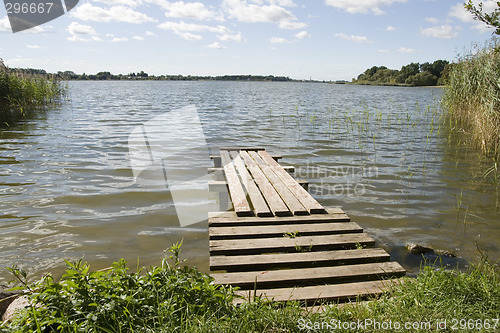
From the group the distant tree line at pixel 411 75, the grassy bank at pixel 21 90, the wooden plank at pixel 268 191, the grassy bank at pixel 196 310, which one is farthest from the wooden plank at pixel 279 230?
the distant tree line at pixel 411 75

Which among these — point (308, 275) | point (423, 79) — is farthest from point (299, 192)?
point (423, 79)

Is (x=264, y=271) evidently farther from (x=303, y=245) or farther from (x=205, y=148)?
(x=205, y=148)

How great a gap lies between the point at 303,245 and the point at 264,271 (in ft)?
2.24

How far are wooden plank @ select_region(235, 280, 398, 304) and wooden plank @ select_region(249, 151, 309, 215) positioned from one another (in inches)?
67.3

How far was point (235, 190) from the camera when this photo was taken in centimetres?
577

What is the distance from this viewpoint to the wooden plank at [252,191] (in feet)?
16.1

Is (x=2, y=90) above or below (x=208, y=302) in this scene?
above

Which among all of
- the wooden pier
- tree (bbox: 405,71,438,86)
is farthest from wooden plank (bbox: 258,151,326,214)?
tree (bbox: 405,71,438,86)

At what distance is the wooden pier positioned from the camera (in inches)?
130

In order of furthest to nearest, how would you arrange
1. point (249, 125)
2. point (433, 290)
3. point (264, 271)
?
point (249, 125) → point (264, 271) → point (433, 290)

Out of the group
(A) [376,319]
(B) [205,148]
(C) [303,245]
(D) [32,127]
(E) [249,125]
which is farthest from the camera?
(E) [249,125]

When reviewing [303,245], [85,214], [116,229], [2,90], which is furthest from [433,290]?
[2,90]

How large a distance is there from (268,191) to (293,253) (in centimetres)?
192

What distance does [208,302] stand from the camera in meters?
2.67
